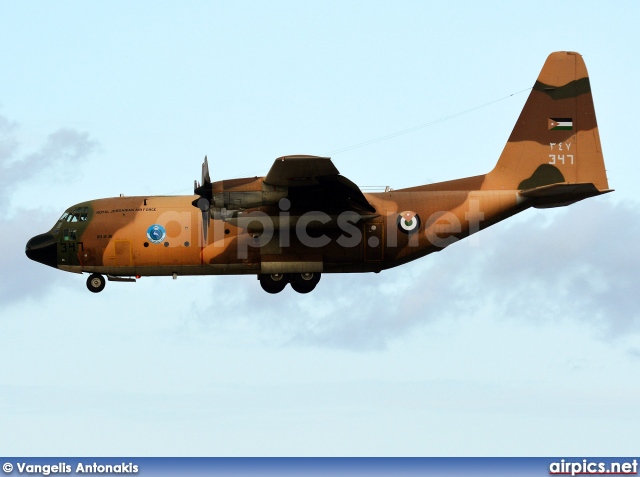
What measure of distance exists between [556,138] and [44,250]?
13.7m

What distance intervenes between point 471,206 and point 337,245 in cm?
358

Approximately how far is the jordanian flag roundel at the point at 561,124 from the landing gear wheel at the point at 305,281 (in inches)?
291

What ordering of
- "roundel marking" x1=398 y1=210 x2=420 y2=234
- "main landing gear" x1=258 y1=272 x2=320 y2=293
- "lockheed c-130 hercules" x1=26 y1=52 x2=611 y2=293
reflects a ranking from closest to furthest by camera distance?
1. "lockheed c-130 hercules" x1=26 y1=52 x2=611 y2=293
2. "roundel marking" x1=398 y1=210 x2=420 y2=234
3. "main landing gear" x1=258 y1=272 x2=320 y2=293

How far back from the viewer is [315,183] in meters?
25.9

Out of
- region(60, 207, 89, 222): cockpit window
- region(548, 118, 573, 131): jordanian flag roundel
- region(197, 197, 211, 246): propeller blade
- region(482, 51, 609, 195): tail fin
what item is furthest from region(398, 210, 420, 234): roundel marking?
region(60, 207, 89, 222): cockpit window

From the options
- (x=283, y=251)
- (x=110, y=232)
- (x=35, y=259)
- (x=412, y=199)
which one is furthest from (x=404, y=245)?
(x=35, y=259)

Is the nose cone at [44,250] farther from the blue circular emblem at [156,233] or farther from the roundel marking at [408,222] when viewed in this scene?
the roundel marking at [408,222]

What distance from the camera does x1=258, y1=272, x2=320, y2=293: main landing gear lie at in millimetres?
28766

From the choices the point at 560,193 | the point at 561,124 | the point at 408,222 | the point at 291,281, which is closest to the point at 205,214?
the point at 291,281

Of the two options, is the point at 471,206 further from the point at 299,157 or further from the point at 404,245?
the point at 299,157

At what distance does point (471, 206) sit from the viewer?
92.9ft

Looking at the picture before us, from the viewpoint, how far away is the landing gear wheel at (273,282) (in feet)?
94.7

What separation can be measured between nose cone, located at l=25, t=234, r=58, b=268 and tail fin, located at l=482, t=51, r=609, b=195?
11.3 metres

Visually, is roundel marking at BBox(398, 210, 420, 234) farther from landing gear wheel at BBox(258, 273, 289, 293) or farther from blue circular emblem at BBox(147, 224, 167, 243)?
blue circular emblem at BBox(147, 224, 167, 243)
